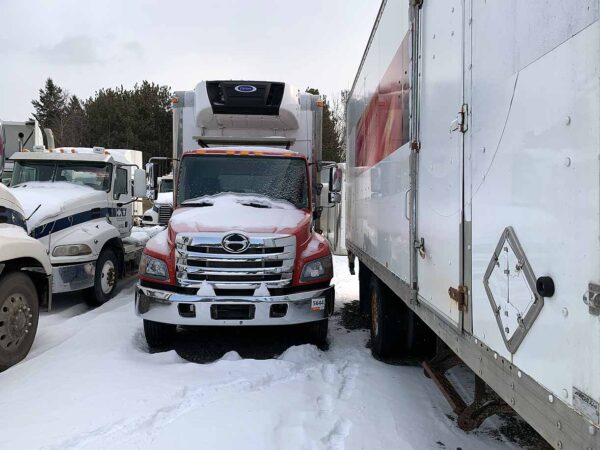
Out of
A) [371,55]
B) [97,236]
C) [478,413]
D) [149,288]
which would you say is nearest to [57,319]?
[97,236]

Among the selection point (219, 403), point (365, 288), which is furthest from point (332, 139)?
point (219, 403)

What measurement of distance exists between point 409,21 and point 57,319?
637 cm

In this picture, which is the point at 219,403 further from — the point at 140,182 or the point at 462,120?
the point at 140,182

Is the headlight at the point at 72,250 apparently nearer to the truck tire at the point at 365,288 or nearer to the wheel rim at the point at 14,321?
the wheel rim at the point at 14,321

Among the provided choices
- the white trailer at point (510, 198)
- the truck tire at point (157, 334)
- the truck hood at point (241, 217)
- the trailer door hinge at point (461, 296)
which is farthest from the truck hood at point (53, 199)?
the trailer door hinge at point (461, 296)

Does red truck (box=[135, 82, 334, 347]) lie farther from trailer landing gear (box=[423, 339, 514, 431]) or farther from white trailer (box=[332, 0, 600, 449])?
trailer landing gear (box=[423, 339, 514, 431])

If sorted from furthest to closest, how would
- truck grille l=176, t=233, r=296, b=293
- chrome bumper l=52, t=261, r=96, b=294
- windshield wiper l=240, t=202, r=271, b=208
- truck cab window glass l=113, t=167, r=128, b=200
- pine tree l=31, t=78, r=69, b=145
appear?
pine tree l=31, t=78, r=69, b=145
truck cab window glass l=113, t=167, r=128, b=200
chrome bumper l=52, t=261, r=96, b=294
windshield wiper l=240, t=202, r=271, b=208
truck grille l=176, t=233, r=296, b=293

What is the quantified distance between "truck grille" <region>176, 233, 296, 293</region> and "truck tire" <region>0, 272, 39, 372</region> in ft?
5.48

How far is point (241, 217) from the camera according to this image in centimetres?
552

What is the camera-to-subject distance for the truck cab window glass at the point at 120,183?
917cm

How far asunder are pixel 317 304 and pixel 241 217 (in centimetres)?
135

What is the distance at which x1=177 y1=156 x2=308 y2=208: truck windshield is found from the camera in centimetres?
635

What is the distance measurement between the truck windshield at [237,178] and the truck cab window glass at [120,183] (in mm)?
3306

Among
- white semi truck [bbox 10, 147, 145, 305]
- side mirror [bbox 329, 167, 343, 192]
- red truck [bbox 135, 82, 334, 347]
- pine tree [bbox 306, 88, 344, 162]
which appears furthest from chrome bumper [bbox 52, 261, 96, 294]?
pine tree [bbox 306, 88, 344, 162]
